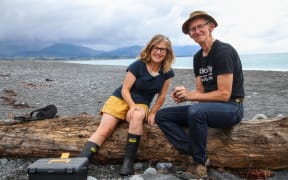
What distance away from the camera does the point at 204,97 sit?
180 inches

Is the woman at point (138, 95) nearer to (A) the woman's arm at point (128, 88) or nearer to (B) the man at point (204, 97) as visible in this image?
(A) the woman's arm at point (128, 88)

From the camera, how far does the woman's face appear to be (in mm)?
5094

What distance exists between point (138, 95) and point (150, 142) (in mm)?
745

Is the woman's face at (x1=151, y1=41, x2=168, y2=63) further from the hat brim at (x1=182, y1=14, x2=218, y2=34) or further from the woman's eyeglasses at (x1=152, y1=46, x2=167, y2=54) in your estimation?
the hat brim at (x1=182, y1=14, x2=218, y2=34)

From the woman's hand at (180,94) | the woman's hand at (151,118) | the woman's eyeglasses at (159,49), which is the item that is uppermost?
the woman's eyeglasses at (159,49)

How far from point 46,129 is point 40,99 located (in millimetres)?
6866

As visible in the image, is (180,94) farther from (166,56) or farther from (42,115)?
(42,115)

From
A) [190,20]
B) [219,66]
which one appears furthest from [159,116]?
[190,20]

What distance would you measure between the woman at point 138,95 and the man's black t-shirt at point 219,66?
617mm

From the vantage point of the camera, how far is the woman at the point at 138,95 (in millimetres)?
4918

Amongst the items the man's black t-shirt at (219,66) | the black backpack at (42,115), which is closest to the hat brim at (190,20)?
the man's black t-shirt at (219,66)

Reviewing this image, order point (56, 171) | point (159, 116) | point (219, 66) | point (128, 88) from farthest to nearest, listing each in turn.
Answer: point (128, 88), point (159, 116), point (219, 66), point (56, 171)

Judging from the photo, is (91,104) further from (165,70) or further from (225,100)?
(225,100)

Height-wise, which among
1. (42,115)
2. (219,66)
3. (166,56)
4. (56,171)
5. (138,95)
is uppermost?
(166,56)
